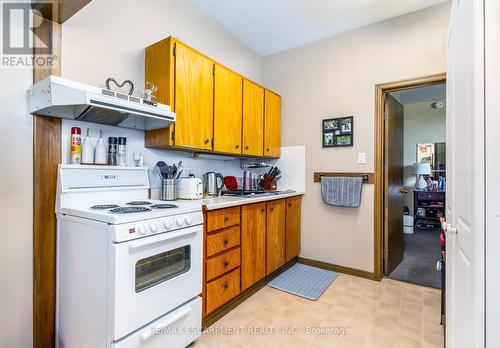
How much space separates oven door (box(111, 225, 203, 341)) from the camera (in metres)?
1.20

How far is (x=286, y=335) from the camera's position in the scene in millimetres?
1764

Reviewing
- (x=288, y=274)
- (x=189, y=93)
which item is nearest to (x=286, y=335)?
(x=288, y=274)

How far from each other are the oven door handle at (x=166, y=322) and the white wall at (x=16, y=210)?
2.43 feet

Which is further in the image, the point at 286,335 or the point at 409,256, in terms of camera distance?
the point at 409,256

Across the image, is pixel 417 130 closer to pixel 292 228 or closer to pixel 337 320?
pixel 292 228

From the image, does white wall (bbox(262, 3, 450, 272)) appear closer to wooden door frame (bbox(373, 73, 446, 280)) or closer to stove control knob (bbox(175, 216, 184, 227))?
wooden door frame (bbox(373, 73, 446, 280))

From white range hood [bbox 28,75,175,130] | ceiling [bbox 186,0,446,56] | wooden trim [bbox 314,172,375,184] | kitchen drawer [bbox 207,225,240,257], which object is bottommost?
kitchen drawer [bbox 207,225,240,257]

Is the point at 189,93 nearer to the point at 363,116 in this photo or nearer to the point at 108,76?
the point at 108,76

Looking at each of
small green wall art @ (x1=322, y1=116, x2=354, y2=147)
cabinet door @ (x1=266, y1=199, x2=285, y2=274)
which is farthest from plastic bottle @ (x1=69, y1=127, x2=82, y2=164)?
small green wall art @ (x1=322, y1=116, x2=354, y2=147)

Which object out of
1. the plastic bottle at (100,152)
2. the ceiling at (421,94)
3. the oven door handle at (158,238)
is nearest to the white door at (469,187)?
the oven door handle at (158,238)

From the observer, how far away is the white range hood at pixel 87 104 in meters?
1.27

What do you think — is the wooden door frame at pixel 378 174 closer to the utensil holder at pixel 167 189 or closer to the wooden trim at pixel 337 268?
the wooden trim at pixel 337 268

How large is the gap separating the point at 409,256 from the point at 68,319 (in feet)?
12.5

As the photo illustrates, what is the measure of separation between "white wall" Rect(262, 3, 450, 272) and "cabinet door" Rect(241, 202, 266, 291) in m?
0.91
